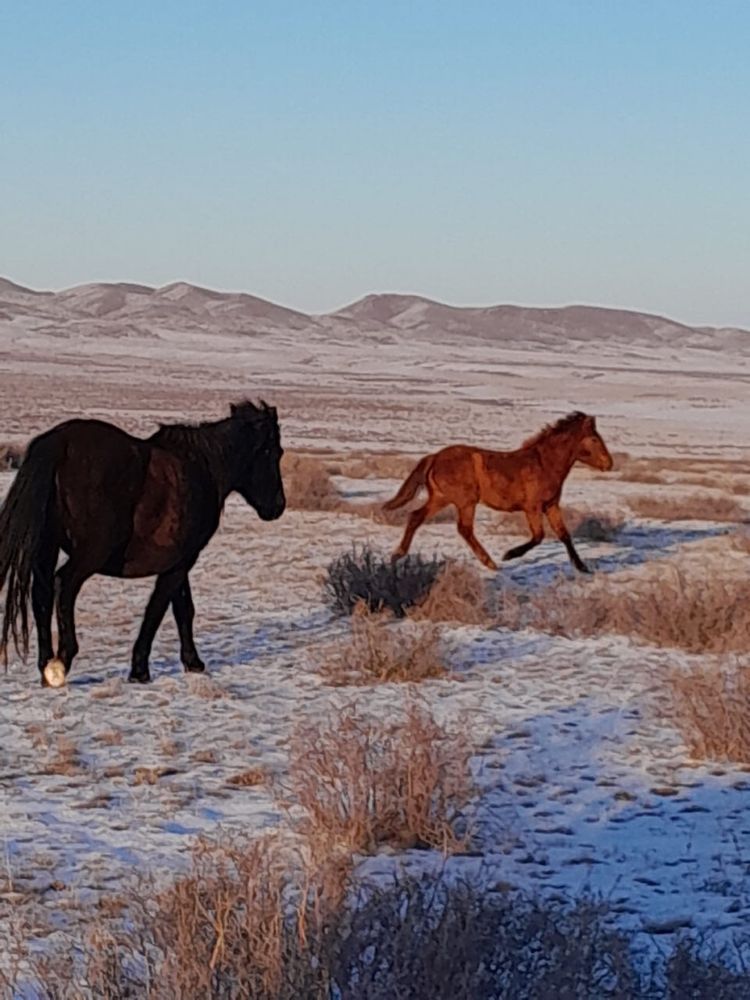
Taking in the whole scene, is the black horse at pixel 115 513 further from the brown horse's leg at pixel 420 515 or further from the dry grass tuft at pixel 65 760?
the brown horse's leg at pixel 420 515

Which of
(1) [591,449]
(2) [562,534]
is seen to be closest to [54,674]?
(2) [562,534]

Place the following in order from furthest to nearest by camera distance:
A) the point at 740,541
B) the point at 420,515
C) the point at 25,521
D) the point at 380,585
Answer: the point at 740,541
the point at 420,515
the point at 380,585
the point at 25,521

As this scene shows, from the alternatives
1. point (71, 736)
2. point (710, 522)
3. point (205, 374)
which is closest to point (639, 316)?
point (205, 374)

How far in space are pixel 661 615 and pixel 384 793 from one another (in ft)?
15.1

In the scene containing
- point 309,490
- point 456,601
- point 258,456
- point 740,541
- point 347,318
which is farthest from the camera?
point 347,318

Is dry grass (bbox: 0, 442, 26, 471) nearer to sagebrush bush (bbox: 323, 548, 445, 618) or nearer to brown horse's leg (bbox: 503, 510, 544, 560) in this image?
brown horse's leg (bbox: 503, 510, 544, 560)

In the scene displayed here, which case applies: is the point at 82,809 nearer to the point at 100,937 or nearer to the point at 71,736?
the point at 71,736

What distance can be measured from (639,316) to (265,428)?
184 m

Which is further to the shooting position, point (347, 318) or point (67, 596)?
point (347, 318)

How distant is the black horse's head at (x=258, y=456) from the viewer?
9.01 m

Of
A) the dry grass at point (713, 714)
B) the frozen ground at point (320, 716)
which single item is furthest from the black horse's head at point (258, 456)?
the dry grass at point (713, 714)

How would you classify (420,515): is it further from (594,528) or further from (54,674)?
(54,674)

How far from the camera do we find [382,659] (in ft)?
27.9

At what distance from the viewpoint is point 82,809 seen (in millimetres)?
5797
